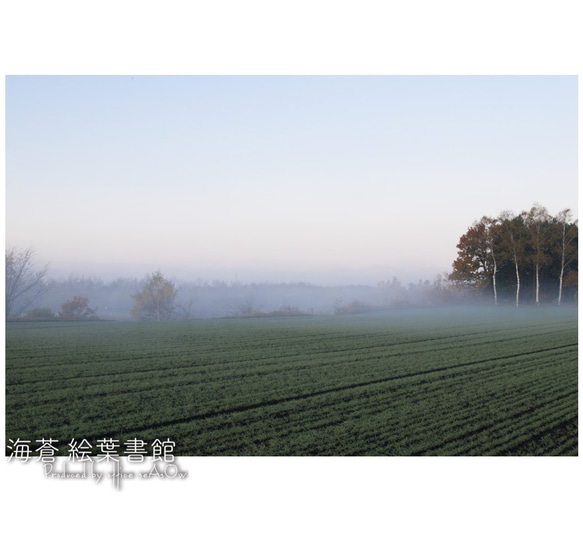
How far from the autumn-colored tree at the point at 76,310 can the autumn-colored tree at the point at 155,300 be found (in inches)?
20.2

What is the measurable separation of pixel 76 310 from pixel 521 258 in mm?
5142

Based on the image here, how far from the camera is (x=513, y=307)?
6.29 metres

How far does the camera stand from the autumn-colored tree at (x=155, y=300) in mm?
5766

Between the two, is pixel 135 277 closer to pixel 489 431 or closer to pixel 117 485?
pixel 117 485

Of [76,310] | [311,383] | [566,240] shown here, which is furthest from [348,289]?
[76,310]

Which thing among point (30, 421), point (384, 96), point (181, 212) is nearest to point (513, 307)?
point (384, 96)

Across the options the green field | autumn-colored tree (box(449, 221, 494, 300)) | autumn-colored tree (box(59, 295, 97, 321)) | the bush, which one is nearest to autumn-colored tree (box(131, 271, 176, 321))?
the green field

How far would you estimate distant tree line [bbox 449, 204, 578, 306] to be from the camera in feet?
18.0

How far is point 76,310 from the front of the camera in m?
5.51

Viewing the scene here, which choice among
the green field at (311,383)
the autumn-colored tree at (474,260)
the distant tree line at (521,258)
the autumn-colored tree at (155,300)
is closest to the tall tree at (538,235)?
the distant tree line at (521,258)

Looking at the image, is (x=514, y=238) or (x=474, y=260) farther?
(x=474, y=260)

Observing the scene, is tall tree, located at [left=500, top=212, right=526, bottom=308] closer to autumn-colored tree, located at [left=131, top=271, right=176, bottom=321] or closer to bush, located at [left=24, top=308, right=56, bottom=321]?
autumn-colored tree, located at [left=131, top=271, right=176, bottom=321]

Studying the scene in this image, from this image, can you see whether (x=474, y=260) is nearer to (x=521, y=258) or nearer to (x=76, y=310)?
(x=521, y=258)

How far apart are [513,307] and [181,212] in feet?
13.7
